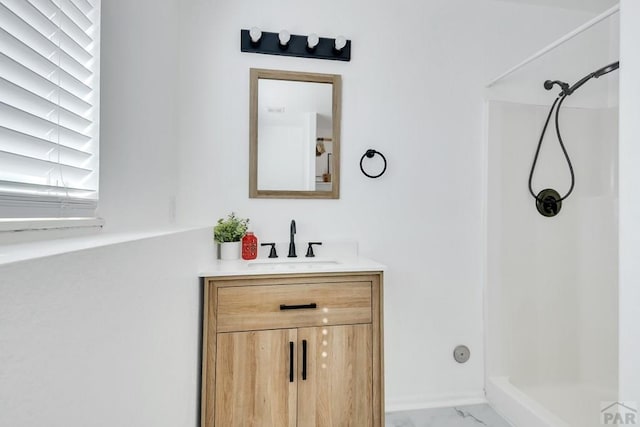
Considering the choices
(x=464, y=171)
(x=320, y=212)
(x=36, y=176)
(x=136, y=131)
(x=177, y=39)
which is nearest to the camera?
(x=36, y=176)

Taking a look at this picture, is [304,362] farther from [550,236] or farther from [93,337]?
[550,236]

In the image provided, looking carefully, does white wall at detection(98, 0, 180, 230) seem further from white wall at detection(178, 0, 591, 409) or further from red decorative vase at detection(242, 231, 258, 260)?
red decorative vase at detection(242, 231, 258, 260)

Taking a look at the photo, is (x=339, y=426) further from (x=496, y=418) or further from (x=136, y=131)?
(x=136, y=131)

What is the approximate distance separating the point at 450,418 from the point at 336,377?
860 mm

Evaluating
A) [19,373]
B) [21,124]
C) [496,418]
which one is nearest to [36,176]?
[21,124]

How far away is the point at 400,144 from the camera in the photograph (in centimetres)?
201

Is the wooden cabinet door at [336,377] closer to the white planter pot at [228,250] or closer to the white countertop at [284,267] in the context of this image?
the white countertop at [284,267]

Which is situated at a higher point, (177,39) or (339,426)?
(177,39)

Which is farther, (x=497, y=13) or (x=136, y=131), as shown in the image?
(x=497, y=13)

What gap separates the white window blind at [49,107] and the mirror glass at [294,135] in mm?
1016

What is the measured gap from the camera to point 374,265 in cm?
156

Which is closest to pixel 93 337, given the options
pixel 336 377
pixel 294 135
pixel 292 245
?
pixel 336 377

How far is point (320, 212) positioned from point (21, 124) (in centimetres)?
145
